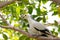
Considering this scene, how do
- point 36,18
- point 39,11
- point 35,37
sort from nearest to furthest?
point 35,37
point 39,11
point 36,18

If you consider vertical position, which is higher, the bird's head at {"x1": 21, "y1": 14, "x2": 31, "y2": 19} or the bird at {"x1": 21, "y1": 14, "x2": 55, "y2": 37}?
the bird's head at {"x1": 21, "y1": 14, "x2": 31, "y2": 19}

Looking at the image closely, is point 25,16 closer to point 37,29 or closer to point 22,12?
point 22,12

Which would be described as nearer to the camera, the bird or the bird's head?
the bird

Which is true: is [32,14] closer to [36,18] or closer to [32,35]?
[36,18]

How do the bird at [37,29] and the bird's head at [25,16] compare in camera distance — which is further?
the bird's head at [25,16]

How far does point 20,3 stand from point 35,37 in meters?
0.39

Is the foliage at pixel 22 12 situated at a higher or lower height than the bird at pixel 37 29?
higher

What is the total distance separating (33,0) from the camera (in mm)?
2027

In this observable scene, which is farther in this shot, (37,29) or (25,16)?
(25,16)

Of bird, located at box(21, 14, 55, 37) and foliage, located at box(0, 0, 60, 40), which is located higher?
foliage, located at box(0, 0, 60, 40)

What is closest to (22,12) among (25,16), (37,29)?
(25,16)

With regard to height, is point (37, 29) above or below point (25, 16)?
below

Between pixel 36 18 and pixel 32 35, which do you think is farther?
pixel 36 18

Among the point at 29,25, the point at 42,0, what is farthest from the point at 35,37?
the point at 42,0
